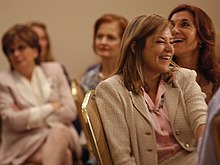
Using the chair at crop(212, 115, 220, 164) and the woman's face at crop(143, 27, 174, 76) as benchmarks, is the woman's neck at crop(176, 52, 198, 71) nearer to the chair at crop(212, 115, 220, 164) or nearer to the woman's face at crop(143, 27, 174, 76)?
the woman's face at crop(143, 27, 174, 76)

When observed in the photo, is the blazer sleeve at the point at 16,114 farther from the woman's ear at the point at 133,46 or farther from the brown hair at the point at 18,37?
the woman's ear at the point at 133,46

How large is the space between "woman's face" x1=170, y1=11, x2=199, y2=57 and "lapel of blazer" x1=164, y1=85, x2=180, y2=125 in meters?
0.10

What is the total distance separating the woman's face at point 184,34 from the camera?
124 centimetres

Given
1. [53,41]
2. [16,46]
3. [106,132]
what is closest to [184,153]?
[106,132]

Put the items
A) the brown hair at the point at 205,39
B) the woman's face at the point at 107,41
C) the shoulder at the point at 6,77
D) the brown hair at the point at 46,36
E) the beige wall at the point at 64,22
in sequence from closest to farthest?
the brown hair at the point at 205,39 → the beige wall at the point at 64,22 → the shoulder at the point at 6,77 → the woman's face at the point at 107,41 → the brown hair at the point at 46,36

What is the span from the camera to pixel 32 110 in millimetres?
2396

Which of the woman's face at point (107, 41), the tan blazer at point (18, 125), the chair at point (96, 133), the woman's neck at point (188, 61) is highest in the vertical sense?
the woman's neck at point (188, 61)

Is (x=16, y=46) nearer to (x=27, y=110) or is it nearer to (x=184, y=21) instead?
(x=27, y=110)

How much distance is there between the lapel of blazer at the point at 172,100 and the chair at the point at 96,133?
0.18 metres

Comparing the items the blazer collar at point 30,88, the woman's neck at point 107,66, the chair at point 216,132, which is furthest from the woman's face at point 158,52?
the blazer collar at point 30,88

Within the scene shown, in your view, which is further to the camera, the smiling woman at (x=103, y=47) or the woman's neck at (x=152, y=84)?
the smiling woman at (x=103, y=47)

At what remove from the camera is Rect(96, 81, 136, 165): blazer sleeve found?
1279mm

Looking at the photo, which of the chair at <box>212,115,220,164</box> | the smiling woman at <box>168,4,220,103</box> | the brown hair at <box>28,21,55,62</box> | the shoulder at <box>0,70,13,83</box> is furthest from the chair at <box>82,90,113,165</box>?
the brown hair at <box>28,21,55,62</box>

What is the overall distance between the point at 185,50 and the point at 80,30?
1.42 meters
